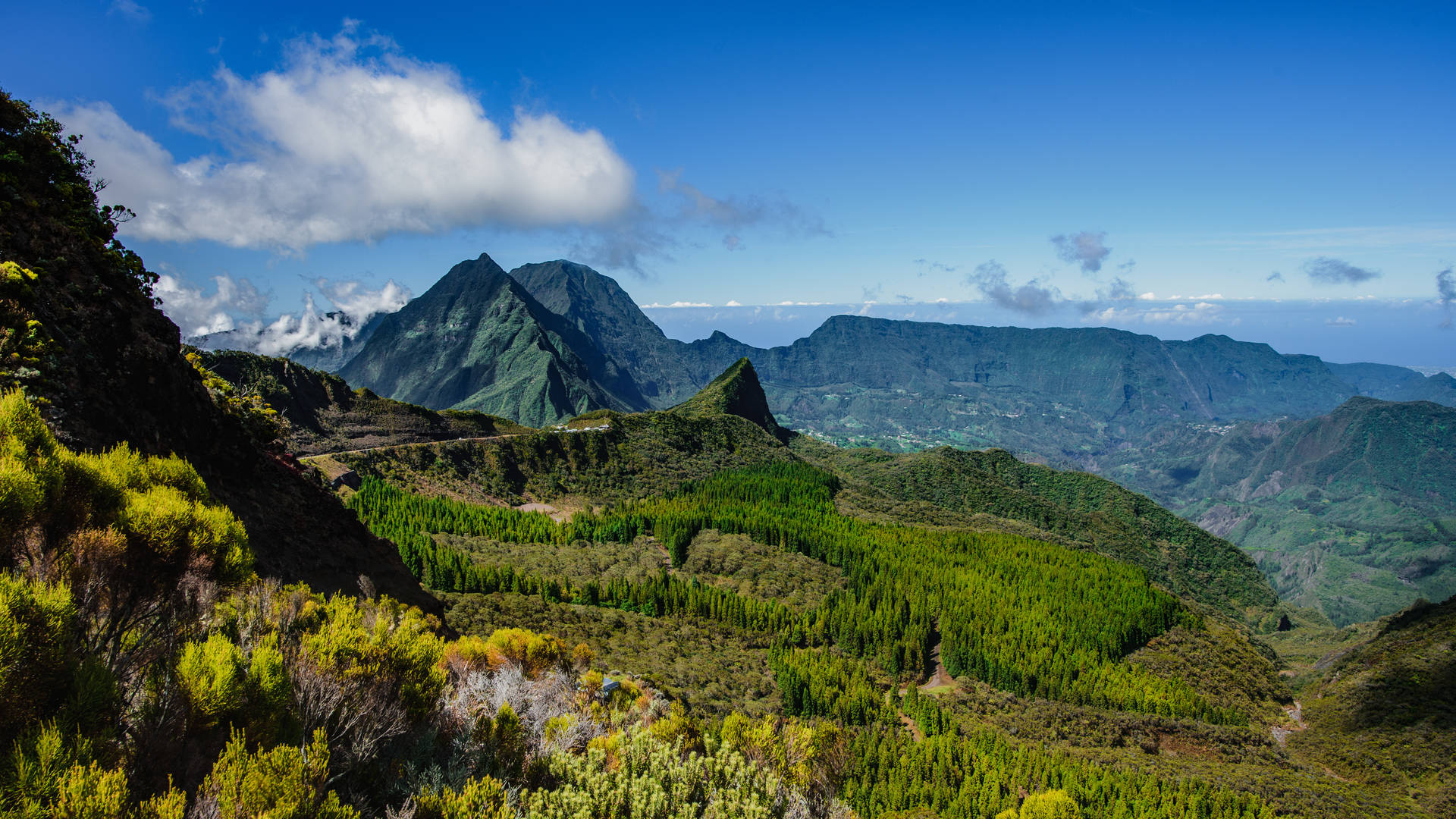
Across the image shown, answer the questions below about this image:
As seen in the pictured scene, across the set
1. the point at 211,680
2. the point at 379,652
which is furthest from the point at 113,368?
the point at 211,680

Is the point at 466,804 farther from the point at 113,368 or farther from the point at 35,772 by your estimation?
the point at 113,368

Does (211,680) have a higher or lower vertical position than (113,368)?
Result: lower

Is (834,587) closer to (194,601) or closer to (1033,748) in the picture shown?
(1033,748)

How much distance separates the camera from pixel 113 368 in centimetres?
2594

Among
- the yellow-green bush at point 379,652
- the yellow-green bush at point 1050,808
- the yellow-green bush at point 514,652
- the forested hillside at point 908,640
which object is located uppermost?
the yellow-green bush at point 379,652

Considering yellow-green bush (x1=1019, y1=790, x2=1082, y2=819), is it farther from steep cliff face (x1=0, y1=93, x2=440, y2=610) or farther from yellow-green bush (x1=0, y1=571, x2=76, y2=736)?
steep cliff face (x1=0, y1=93, x2=440, y2=610)

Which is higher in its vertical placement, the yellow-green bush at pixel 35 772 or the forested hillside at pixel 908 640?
the yellow-green bush at pixel 35 772

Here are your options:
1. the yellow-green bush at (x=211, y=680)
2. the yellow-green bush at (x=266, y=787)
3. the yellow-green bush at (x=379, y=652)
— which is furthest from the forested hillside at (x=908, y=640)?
the yellow-green bush at (x=211, y=680)

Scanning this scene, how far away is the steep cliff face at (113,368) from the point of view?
76.2 feet

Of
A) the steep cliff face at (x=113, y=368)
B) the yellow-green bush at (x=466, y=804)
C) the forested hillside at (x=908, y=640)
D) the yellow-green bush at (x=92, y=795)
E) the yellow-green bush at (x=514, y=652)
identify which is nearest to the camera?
the yellow-green bush at (x=92, y=795)

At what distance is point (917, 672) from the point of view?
8681 cm

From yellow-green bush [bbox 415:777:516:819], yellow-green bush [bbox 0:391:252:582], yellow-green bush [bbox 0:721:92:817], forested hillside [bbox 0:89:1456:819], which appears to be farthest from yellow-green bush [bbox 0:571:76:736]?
yellow-green bush [bbox 415:777:516:819]

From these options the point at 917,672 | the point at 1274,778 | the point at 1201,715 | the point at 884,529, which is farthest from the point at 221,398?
the point at 884,529

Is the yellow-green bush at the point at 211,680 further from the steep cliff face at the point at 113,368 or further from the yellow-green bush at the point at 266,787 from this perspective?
the steep cliff face at the point at 113,368
